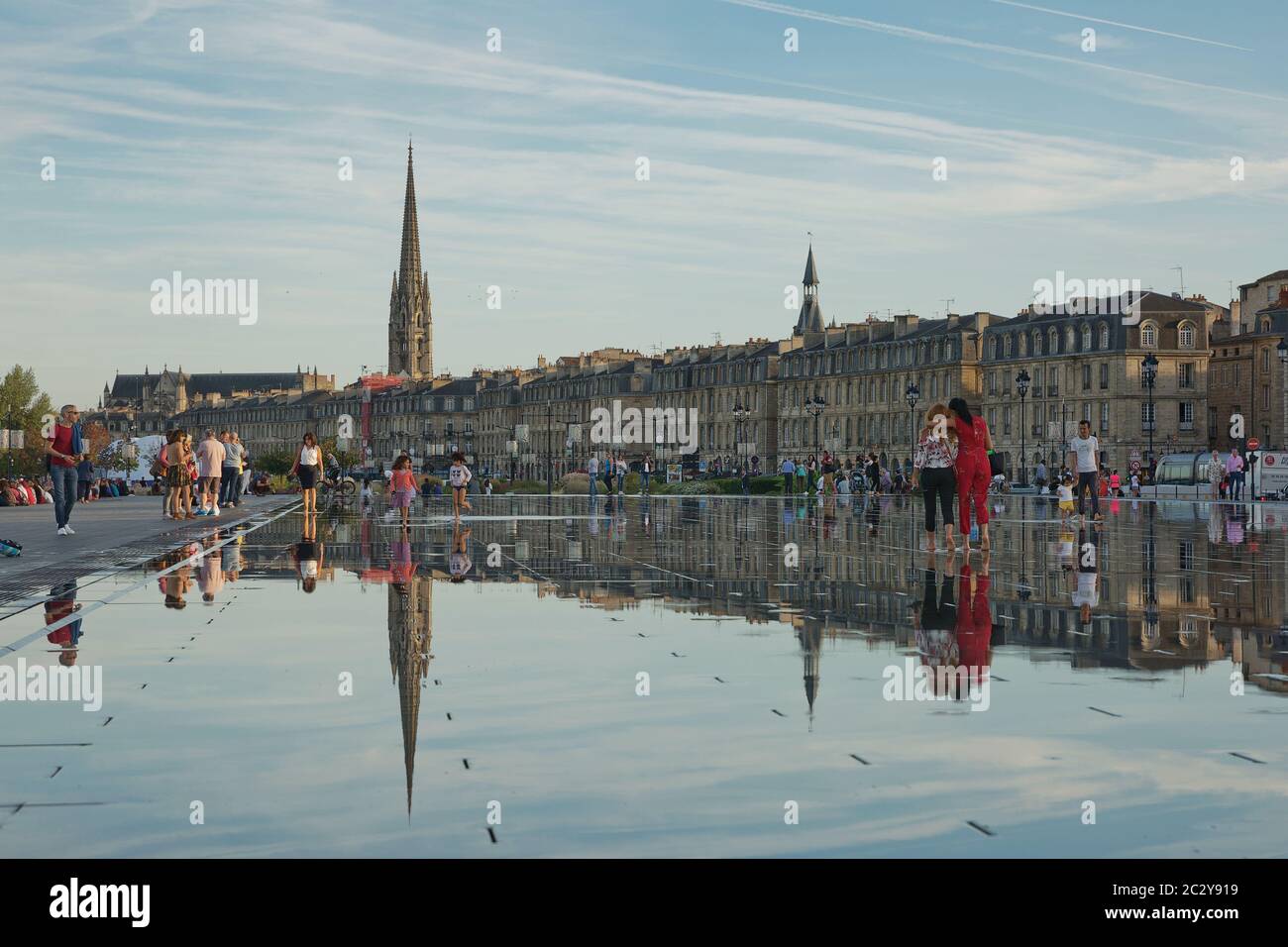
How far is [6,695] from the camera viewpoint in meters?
7.67

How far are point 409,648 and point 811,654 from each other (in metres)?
2.38

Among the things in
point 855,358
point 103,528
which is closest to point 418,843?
point 103,528

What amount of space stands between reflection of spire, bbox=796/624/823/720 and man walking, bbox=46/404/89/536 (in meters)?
15.9

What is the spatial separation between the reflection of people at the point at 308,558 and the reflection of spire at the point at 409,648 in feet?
3.26

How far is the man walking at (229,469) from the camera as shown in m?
39.0

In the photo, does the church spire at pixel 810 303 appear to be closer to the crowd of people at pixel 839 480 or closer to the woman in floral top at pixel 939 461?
the crowd of people at pixel 839 480

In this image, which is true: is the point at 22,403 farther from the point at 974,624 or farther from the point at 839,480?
the point at 974,624

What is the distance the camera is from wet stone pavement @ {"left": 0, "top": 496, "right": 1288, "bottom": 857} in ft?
16.4

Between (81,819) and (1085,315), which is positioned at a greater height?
(1085,315)

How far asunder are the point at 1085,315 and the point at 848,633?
101 meters
